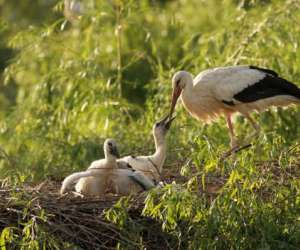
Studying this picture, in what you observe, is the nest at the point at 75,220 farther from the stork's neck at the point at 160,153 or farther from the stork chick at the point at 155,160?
the stork's neck at the point at 160,153

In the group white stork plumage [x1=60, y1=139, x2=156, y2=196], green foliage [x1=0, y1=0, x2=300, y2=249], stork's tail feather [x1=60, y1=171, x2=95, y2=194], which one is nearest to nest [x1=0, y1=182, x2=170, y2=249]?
green foliage [x1=0, y1=0, x2=300, y2=249]

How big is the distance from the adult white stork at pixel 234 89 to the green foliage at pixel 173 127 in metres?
0.31

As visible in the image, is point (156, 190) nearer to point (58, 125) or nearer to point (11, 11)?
point (58, 125)

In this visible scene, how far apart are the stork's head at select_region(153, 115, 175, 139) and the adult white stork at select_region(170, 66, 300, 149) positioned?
0.47 ft

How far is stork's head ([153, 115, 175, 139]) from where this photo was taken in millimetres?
11758

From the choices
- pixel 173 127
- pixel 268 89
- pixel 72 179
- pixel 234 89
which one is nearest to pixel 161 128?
pixel 234 89

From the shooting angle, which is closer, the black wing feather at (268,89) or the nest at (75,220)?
the nest at (75,220)

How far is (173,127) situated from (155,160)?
1.55 m

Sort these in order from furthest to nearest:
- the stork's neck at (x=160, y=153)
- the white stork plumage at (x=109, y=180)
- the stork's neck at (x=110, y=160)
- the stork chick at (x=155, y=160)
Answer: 1. the stork's neck at (x=160, y=153)
2. the stork chick at (x=155, y=160)
3. the stork's neck at (x=110, y=160)
4. the white stork plumage at (x=109, y=180)

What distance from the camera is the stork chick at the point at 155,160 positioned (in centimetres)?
1105

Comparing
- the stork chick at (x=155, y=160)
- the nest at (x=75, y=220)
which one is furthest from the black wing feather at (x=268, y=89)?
the nest at (x=75, y=220)

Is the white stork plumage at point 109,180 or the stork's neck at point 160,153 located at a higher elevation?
the stork's neck at point 160,153

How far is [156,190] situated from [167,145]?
2.91m

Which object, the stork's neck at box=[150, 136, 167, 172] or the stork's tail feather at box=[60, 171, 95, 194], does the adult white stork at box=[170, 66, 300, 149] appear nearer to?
the stork's neck at box=[150, 136, 167, 172]
